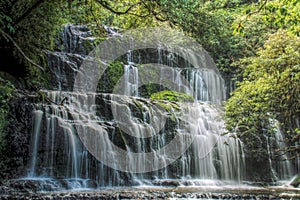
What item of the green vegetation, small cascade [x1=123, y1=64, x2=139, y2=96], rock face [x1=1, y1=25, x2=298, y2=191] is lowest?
rock face [x1=1, y1=25, x2=298, y2=191]

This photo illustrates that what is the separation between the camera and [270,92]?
948cm

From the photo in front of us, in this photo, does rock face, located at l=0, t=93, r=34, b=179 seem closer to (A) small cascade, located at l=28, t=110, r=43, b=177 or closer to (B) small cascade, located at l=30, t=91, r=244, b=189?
(A) small cascade, located at l=28, t=110, r=43, b=177

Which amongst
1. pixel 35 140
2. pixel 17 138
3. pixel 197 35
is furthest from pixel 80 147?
pixel 197 35

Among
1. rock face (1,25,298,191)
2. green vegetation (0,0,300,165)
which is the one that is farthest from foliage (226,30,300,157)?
rock face (1,25,298,191)

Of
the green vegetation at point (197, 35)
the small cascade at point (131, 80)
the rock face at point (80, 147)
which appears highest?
the small cascade at point (131, 80)

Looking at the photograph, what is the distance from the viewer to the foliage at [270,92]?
870 centimetres

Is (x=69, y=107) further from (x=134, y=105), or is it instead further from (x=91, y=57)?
(x=91, y=57)

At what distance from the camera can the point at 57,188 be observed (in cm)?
794

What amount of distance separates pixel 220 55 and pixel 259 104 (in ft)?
41.3

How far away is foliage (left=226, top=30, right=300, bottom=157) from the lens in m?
8.70

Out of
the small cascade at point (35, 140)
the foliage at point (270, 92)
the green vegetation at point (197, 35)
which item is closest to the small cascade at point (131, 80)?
the green vegetation at point (197, 35)

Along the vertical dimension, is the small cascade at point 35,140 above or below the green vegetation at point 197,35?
below

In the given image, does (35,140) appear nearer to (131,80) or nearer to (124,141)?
(124,141)

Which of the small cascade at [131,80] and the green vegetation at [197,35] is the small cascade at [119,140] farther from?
the green vegetation at [197,35]
